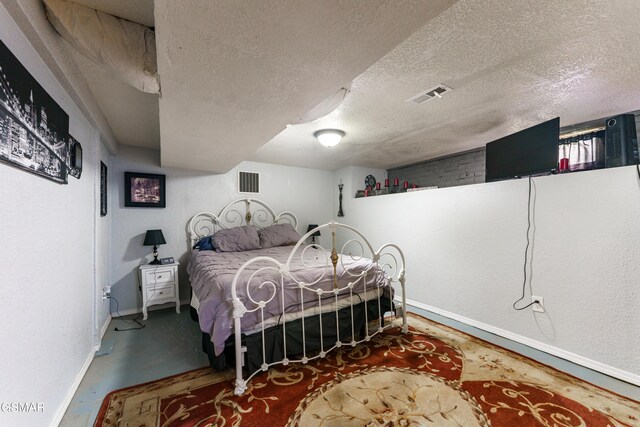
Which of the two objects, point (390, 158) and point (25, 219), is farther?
point (390, 158)

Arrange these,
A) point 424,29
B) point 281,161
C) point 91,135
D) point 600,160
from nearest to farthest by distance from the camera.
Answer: point 424,29 → point 600,160 → point 91,135 → point 281,161

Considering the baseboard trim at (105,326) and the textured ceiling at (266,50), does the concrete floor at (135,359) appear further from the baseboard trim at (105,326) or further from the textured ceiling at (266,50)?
the textured ceiling at (266,50)

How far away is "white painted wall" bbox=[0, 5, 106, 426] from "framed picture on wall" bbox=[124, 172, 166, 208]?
1336mm

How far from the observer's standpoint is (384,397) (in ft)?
5.48

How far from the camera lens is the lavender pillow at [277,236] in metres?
3.78

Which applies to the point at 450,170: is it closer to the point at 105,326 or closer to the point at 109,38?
the point at 109,38

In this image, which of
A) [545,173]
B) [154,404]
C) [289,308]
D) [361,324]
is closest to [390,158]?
[545,173]

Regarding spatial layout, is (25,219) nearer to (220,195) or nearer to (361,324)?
(361,324)

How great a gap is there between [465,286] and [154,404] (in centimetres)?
305

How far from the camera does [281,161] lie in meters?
4.21

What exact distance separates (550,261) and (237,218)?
3.87 meters

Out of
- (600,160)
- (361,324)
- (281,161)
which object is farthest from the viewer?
(281,161)

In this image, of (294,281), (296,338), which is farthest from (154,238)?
(296,338)

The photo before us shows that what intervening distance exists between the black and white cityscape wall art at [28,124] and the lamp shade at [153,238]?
1.77m
